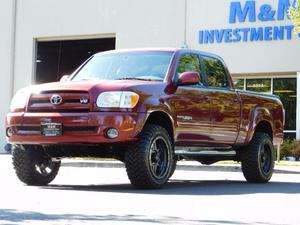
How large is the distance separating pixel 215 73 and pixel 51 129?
3.33 m

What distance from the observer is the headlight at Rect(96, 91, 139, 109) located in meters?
9.70

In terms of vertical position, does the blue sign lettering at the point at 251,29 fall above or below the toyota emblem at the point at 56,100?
above

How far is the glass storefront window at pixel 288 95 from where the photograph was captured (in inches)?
1171

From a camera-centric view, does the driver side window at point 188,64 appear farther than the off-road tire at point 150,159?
Yes

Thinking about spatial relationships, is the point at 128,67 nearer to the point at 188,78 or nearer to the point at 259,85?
the point at 188,78

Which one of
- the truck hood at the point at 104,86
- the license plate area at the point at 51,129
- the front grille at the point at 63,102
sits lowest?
the license plate area at the point at 51,129

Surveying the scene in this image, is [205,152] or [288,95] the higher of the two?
[288,95]

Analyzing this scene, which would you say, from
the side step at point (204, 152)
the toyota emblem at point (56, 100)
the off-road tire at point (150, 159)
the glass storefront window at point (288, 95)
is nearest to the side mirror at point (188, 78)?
the off-road tire at point (150, 159)

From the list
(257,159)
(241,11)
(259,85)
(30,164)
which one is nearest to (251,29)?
(241,11)

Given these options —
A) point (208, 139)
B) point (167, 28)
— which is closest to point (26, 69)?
point (167, 28)

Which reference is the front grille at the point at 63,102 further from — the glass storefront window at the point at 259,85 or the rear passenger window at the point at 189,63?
the glass storefront window at the point at 259,85

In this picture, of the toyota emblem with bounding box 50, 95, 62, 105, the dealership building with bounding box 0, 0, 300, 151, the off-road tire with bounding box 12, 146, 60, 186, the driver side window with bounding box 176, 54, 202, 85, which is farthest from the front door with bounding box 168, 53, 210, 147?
the dealership building with bounding box 0, 0, 300, 151

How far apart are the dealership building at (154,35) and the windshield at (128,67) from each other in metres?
18.9

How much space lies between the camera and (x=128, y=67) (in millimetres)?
10961
